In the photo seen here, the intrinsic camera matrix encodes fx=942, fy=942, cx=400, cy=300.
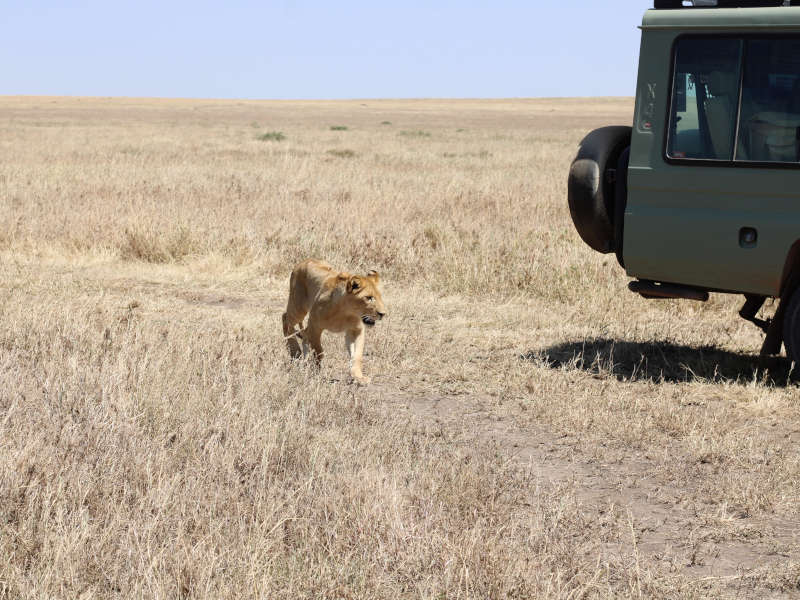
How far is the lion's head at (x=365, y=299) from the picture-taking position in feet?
22.5

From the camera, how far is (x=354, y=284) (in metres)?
6.84

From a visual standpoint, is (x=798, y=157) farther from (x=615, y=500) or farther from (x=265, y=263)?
(x=265, y=263)

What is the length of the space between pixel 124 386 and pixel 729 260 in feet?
14.3

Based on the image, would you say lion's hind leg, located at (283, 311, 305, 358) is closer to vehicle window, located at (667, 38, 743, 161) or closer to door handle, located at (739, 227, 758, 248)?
vehicle window, located at (667, 38, 743, 161)

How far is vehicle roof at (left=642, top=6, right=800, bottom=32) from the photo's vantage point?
6.55 metres

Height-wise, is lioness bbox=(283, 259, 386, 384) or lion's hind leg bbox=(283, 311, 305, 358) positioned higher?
lioness bbox=(283, 259, 386, 384)

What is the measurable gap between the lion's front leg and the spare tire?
75.6 inches

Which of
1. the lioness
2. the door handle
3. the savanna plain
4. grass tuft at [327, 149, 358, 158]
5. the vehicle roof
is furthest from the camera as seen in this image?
grass tuft at [327, 149, 358, 158]

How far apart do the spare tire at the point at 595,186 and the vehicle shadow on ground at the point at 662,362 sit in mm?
981

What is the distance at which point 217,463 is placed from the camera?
4520 mm

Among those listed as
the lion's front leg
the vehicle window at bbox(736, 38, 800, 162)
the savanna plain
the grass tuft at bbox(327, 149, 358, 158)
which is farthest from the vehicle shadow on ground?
the grass tuft at bbox(327, 149, 358, 158)

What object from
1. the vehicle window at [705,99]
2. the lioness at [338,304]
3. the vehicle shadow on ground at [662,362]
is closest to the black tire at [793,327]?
the vehicle shadow on ground at [662,362]

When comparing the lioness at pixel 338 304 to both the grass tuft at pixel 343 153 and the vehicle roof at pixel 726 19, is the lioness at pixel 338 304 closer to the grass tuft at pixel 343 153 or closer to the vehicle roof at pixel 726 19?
the vehicle roof at pixel 726 19

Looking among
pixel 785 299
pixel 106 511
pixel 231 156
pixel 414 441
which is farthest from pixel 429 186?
pixel 106 511
